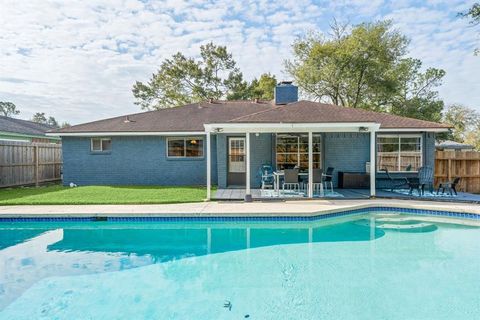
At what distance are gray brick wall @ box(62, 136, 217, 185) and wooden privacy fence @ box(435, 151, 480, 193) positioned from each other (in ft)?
31.8

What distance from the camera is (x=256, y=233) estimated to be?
8375 mm

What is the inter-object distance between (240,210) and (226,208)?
20.0 inches

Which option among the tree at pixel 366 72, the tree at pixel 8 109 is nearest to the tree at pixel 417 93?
the tree at pixel 366 72

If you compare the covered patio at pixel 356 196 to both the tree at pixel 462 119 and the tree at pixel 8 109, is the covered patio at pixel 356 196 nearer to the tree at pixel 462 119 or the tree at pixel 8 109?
the tree at pixel 462 119

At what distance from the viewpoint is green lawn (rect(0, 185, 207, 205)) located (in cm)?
1063

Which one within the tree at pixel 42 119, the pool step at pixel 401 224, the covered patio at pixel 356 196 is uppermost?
the tree at pixel 42 119

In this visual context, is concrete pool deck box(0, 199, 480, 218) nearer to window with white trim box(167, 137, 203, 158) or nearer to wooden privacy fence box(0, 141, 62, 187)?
window with white trim box(167, 137, 203, 158)

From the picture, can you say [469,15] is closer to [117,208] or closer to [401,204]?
[401,204]

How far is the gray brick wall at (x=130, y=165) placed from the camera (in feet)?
48.5

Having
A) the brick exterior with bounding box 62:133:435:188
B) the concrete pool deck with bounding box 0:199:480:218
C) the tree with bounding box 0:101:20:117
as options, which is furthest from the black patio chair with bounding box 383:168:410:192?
the tree with bounding box 0:101:20:117

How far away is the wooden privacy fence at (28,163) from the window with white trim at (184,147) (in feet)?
22.9

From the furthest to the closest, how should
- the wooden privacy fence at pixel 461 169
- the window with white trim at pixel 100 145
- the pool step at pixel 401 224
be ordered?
the window with white trim at pixel 100 145
the wooden privacy fence at pixel 461 169
the pool step at pixel 401 224

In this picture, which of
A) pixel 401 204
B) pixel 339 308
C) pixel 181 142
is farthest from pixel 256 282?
pixel 181 142

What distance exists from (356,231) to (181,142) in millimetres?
8983
